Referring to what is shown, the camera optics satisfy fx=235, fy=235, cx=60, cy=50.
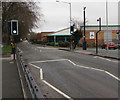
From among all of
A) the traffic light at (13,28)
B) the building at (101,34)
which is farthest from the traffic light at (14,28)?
the building at (101,34)

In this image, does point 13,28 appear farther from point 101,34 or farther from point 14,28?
point 101,34

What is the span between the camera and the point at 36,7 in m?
41.7

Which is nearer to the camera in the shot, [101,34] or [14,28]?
[14,28]

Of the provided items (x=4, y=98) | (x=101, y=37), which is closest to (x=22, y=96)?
(x=4, y=98)

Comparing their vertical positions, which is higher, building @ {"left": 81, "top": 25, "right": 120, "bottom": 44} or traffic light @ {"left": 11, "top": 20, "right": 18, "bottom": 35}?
building @ {"left": 81, "top": 25, "right": 120, "bottom": 44}

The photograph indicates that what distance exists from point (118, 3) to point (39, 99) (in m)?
25.1

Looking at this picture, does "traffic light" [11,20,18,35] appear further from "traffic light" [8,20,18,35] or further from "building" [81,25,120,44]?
"building" [81,25,120,44]

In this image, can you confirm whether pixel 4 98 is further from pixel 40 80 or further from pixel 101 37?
pixel 101 37

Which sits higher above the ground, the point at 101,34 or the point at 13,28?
the point at 101,34

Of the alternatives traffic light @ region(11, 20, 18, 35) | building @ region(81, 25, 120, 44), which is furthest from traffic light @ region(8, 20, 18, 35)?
building @ region(81, 25, 120, 44)

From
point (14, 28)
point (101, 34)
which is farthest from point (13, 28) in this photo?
point (101, 34)

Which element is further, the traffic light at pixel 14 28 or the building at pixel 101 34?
the building at pixel 101 34

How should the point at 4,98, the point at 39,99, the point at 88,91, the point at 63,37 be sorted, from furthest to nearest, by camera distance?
the point at 63,37 → the point at 88,91 → the point at 4,98 → the point at 39,99

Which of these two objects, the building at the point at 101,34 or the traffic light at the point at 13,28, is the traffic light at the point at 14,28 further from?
the building at the point at 101,34
